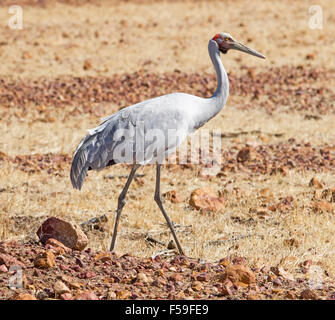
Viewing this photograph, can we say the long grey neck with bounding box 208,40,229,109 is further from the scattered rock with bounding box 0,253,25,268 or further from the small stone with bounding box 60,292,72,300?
the small stone with bounding box 60,292,72,300

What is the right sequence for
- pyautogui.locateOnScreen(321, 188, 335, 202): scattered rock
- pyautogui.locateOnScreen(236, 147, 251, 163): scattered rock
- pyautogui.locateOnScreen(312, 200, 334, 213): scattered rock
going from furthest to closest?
pyautogui.locateOnScreen(236, 147, 251, 163): scattered rock
pyautogui.locateOnScreen(321, 188, 335, 202): scattered rock
pyautogui.locateOnScreen(312, 200, 334, 213): scattered rock

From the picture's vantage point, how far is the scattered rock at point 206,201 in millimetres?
6637

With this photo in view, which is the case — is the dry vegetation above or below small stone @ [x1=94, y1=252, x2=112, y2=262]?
above

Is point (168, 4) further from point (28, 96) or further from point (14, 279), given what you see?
point (14, 279)

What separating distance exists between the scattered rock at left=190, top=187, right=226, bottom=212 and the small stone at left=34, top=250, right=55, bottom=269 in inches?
92.9

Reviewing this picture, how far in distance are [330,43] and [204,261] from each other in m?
11.9

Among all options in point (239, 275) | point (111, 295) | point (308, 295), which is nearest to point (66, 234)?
point (111, 295)

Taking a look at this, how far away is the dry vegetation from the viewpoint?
608 centimetres

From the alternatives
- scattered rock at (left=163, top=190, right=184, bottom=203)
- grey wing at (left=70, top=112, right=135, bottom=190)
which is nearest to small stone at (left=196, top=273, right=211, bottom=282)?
grey wing at (left=70, top=112, right=135, bottom=190)

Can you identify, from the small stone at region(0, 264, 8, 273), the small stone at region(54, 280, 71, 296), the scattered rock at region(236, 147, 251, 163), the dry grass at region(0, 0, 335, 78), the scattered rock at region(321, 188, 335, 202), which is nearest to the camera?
the small stone at region(54, 280, 71, 296)

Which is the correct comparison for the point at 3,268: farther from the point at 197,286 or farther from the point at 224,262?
the point at 224,262
